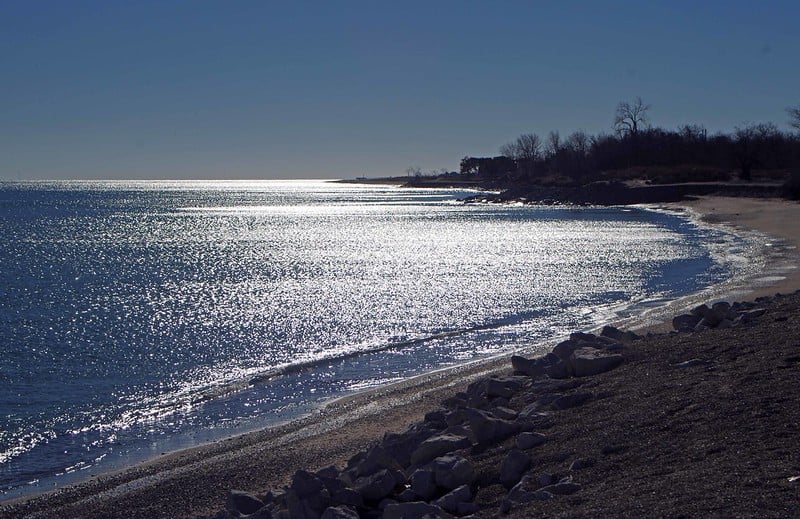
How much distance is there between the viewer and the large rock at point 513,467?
25.3 ft

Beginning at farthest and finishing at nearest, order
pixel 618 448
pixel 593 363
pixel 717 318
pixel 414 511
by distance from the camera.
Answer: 1. pixel 717 318
2. pixel 593 363
3. pixel 618 448
4. pixel 414 511

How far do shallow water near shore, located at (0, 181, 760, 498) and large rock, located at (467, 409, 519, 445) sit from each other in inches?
241

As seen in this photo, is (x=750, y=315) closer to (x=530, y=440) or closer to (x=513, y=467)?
(x=530, y=440)

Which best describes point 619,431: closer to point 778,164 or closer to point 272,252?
point 272,252

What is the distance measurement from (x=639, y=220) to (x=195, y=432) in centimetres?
6716

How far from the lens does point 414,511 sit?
23.1ft

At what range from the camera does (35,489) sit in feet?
37.7

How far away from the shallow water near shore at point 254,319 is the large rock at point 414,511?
657 cm

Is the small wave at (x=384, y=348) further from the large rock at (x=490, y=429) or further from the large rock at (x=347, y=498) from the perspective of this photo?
the large rock at (x=347, y=498)

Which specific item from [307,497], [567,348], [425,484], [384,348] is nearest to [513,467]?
[425,484]

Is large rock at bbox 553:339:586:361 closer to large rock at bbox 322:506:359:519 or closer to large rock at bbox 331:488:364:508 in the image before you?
large rock at bbox 331:488:364:508

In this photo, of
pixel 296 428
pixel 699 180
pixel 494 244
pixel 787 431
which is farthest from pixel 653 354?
pixel 699 180

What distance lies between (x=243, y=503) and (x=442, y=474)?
2094 millimetres

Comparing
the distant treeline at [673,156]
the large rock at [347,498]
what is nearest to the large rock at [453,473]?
the large rock at [347,498]
